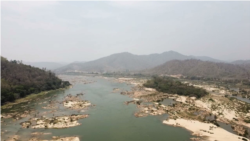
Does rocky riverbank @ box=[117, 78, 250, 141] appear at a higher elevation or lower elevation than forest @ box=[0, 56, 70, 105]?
lower

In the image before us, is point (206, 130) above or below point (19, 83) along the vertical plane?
below

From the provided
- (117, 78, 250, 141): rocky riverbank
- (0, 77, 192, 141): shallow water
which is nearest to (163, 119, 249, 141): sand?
(117, 78, 250, 141): rocky riverbank

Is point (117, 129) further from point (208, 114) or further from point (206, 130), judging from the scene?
point (208, 114)

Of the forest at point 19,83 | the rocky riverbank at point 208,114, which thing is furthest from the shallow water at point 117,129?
the forest at point 19,83

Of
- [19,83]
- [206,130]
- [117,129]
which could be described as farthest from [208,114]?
[19,83]

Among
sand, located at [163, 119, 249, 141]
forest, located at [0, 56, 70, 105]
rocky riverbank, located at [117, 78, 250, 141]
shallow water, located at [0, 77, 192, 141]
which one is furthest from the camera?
forest, located at [0, 56, 70, 105]

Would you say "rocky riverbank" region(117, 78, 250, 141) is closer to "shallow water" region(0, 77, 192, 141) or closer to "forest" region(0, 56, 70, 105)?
"shallow water" region(0, 77, 192, 141)

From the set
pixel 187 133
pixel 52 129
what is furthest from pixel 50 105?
pixel 187 133

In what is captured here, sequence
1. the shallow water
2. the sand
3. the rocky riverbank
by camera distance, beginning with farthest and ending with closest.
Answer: the rocky riverbank → the shallow water → the sand

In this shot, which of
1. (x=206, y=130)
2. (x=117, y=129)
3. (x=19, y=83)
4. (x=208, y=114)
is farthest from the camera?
(x=19, y=83)

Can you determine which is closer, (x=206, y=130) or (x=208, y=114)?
(x=206, y=130)
